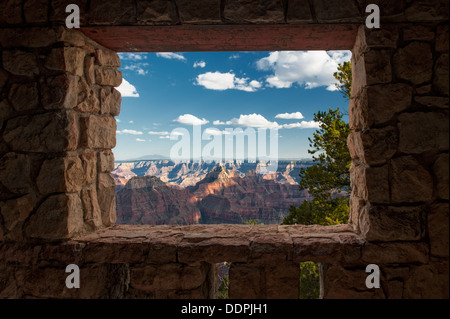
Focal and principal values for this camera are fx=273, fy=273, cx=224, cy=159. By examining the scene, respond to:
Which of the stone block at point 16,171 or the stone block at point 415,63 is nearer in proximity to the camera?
the stone block at point 415,63

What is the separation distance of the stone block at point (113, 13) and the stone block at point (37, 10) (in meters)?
0.28

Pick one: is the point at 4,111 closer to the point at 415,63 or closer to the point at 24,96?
the point at 24,96

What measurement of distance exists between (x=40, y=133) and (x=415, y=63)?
7.15 ft

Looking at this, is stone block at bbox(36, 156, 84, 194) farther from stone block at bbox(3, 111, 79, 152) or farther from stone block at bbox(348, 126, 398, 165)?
stone block at bbox(348, 126, 398, 165)

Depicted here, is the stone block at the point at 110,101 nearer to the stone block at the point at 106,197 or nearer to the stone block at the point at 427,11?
the stone block at the point at 106,197

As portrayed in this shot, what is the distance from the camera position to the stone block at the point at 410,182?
1.49m

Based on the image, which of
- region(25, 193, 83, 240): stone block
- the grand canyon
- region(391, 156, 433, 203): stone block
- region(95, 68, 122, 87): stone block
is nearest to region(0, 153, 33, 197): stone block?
region(25, 193, 83, 240): stone block

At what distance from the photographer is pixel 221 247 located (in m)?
1.59

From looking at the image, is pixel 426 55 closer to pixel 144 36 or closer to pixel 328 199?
pixel 144 36

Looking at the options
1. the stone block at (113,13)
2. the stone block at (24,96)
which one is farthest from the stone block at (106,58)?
the stone block at (24,96)

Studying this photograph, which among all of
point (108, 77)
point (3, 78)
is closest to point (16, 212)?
point (3, 78)

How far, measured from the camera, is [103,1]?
5.35 feet

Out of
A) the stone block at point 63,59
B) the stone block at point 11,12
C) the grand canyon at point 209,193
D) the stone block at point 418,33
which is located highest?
the stone block at point 11,12

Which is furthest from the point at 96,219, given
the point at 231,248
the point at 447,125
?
the point at 447,125
